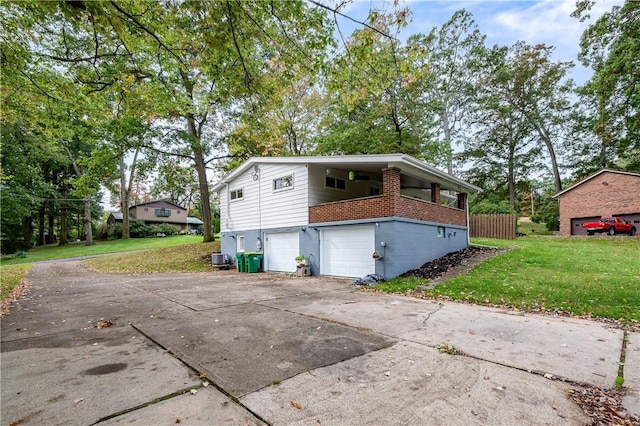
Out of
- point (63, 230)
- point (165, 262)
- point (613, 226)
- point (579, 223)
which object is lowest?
point (165, 262)

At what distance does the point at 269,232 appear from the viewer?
14031mm

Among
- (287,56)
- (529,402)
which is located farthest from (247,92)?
(529,402)

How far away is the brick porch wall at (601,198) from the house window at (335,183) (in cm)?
2050

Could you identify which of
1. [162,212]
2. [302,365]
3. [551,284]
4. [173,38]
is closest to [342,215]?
[551,284]

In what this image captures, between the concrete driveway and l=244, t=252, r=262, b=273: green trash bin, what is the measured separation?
766 centimetres

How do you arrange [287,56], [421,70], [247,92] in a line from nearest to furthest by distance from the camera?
[421,70] → [287,56] → [247,92]

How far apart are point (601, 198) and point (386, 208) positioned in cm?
2164

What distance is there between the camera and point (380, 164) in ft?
37.0

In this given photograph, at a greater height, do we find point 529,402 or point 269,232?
point 269,232

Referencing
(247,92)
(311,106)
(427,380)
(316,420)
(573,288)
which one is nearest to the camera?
(316,420)

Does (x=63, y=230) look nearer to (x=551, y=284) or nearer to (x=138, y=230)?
(x=138, y=230)

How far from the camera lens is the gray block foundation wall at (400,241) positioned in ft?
31.9

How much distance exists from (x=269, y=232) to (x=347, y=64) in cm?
986

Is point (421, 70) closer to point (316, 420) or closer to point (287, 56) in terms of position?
point (287, 56)
